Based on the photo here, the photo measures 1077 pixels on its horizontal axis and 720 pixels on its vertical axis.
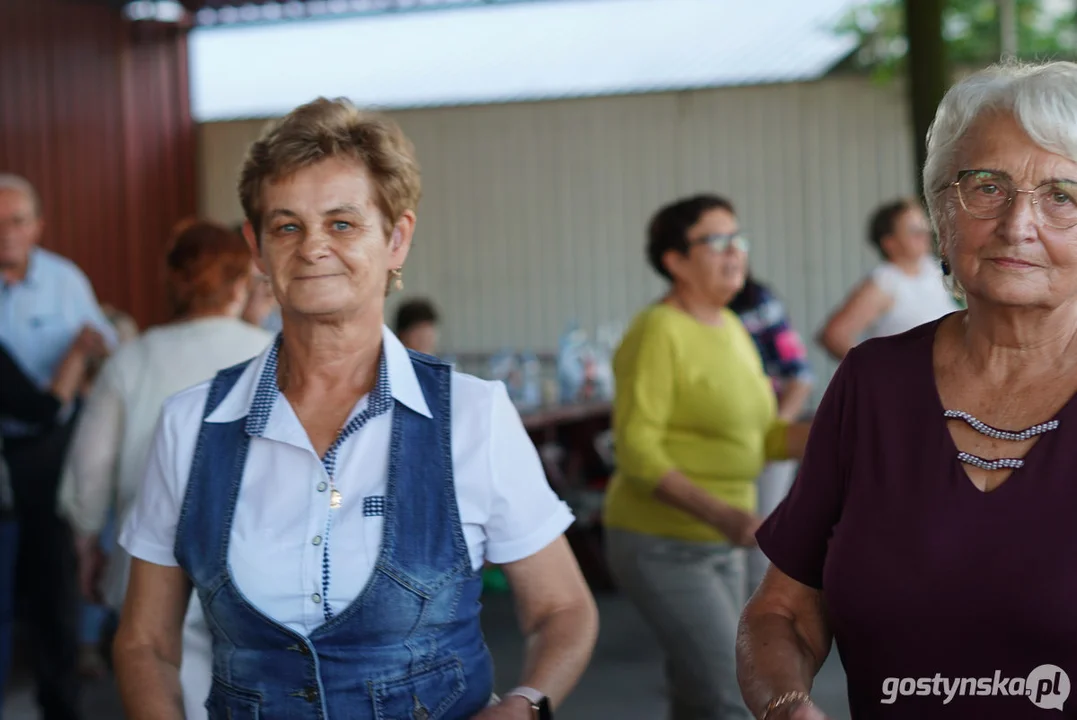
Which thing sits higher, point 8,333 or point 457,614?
point 8,333

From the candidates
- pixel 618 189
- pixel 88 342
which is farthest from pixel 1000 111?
pixel 618 189

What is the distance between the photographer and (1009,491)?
1.61 m

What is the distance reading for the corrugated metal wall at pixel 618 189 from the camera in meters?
11.6

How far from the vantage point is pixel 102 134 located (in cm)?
1206

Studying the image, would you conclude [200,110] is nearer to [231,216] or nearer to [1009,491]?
[231,216]

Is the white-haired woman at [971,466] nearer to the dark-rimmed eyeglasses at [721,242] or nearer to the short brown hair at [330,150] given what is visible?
the short brown hair at [330,150]

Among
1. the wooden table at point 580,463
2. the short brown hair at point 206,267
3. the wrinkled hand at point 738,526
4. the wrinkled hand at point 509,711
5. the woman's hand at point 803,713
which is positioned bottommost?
the wooden table at point 580,463

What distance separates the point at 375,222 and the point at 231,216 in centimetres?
1151

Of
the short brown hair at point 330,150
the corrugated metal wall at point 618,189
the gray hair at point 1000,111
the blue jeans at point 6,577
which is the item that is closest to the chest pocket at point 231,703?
the short brown hair at point 330,150

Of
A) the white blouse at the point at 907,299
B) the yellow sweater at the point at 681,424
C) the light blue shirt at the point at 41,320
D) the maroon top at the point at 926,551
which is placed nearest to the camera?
the maroon top at the point at 926,551

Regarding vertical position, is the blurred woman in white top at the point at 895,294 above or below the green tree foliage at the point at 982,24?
below

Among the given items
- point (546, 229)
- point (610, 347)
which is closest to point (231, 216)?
point (546, 229)

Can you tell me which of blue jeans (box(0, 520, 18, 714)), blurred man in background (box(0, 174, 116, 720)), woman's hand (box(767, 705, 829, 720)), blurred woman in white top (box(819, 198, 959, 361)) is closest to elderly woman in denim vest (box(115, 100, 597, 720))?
woman's hand (box(767, 705, 829, 720))

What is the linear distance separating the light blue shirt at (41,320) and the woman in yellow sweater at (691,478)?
2240 mm
